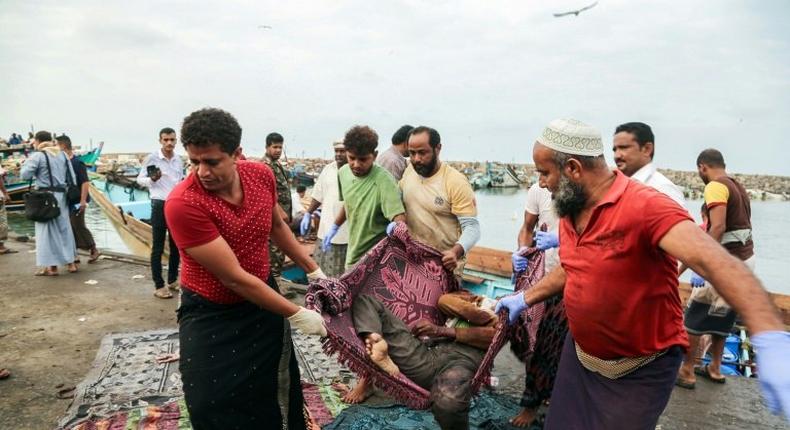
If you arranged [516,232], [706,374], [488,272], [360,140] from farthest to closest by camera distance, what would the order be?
[516,232] → [488,272] → [706,374] → [360,140]

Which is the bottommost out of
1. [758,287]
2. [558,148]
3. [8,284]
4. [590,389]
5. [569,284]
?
[8,284]

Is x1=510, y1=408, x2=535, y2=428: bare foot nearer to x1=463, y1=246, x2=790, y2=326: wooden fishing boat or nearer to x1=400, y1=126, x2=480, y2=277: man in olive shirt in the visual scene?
x1=400, y1=126, x2=480, y2=277: man in olive shirt

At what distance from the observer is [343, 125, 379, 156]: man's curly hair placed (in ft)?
11.7

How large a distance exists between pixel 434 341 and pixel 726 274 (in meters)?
2.14

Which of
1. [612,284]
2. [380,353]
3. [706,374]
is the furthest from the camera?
[706,374]

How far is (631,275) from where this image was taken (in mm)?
1714

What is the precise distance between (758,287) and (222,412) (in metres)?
2.01

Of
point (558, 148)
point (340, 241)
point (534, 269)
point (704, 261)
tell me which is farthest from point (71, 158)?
point (704, 261)

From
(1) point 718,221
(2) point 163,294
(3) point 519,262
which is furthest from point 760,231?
(2) point 163,294

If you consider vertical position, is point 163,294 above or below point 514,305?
below

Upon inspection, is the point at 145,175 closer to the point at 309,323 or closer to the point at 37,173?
the point at 37,173

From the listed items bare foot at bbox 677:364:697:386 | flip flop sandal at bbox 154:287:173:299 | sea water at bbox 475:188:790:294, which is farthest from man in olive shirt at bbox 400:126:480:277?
flip flop sandal at bbox 154:287:173:299

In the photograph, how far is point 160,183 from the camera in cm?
562

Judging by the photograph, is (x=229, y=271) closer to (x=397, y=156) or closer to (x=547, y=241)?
(x=547, y=241)
